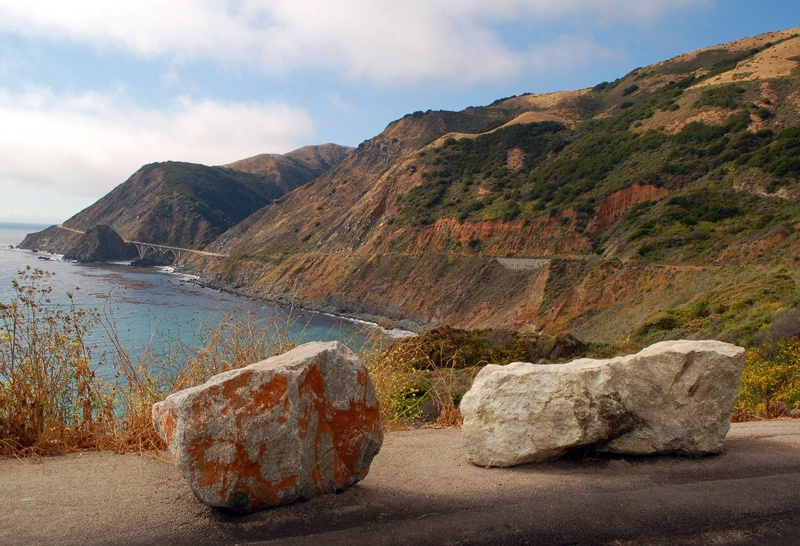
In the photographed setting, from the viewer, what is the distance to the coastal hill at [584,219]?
104 feet

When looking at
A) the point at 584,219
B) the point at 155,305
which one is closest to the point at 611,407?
the point at 155,305

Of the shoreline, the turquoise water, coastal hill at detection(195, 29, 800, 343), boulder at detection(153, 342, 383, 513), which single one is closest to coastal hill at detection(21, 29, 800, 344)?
coastal hill at detection(195, 29, 800, 343)

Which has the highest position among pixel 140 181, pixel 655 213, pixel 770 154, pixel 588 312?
pixel 140 181

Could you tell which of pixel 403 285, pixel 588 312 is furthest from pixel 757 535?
pixel 403 285

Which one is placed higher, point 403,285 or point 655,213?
point 655,213

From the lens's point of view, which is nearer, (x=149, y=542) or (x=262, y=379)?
(x=149, y=542)

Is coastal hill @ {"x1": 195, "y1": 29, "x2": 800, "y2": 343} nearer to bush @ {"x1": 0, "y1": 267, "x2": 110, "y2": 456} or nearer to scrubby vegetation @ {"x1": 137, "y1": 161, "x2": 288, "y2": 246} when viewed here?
bush @ {"x1": 0, "y1": 267, "x2": 110, "y2": 456}

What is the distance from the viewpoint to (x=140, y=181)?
143500 millimetres

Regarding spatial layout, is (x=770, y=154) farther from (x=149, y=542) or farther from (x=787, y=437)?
(x=149, y=542)

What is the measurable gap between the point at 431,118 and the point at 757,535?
96.8 meters

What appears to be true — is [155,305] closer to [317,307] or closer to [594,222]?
[317,307]

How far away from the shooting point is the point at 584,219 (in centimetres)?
4712

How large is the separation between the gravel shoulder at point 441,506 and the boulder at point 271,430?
0.60 ft

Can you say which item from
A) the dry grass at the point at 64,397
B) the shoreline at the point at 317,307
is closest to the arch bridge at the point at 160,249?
the shoreline at the point at 317,307
